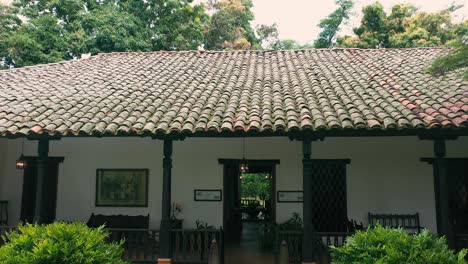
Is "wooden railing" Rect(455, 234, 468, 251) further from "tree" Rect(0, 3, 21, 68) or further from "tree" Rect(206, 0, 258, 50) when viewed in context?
"tree" Rect(206, 0, 258, 50)

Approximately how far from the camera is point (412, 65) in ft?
33.6

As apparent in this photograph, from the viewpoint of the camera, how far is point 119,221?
392 inches

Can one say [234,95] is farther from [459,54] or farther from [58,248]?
[58,248]

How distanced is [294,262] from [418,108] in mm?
3607

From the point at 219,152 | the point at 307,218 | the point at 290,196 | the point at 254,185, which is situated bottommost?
the point at 307,218

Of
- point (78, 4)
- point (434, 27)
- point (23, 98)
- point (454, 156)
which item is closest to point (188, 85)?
point (23, 98)

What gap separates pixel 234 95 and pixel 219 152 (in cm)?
237

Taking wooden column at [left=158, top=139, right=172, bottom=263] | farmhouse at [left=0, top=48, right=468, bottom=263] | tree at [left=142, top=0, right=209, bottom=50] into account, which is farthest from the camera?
tree at [left=142, top=0, right=209, bottom=50]

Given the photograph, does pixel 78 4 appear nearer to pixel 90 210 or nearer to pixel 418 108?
pixel 90 210

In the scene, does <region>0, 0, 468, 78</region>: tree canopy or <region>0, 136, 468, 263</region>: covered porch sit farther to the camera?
<region>0, 0, 468, 78</region>: tree canopy

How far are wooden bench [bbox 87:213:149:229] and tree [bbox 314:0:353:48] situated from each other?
22.6 meters

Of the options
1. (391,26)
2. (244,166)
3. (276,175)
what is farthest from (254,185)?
(244,166)

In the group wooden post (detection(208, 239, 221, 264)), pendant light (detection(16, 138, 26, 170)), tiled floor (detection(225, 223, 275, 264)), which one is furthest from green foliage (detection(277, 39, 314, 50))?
wooden post (detection(208, 239, 221, 264))

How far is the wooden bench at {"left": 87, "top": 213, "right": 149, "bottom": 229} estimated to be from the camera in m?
9.88
